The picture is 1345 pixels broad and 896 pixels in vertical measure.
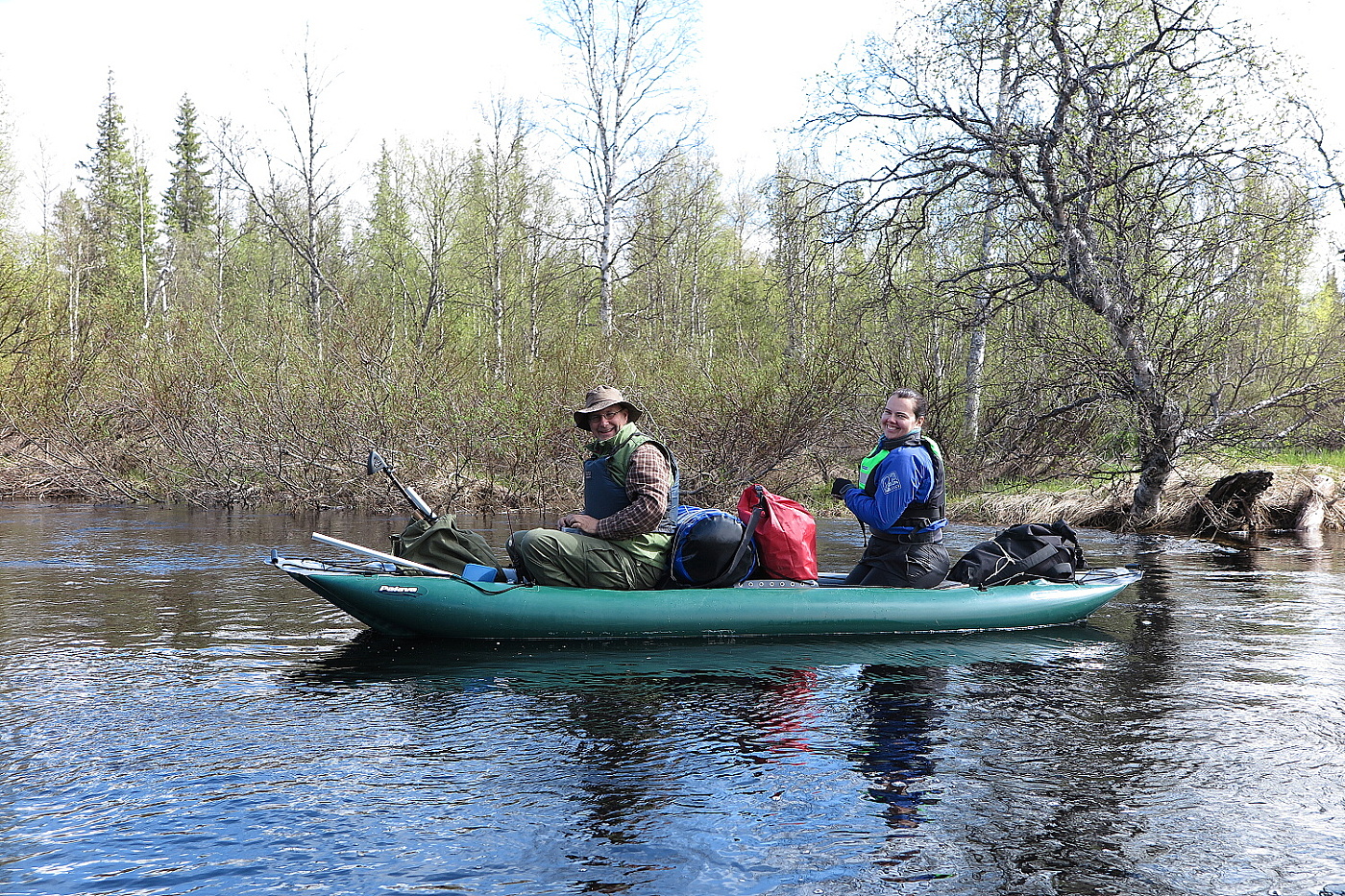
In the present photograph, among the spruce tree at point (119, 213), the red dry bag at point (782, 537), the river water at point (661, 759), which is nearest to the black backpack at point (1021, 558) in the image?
the river water at point (661, 759)

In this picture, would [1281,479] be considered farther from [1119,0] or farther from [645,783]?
[645,783]

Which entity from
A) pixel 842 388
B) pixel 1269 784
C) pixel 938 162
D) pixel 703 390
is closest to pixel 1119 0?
pixel 938 162

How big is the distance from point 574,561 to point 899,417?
2.07 metres

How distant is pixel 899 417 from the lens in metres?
6.43

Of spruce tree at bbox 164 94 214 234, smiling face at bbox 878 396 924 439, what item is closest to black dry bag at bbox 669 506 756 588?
smiling face at bbox 878 396 924 439

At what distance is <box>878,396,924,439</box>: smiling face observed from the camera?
6.44 meters

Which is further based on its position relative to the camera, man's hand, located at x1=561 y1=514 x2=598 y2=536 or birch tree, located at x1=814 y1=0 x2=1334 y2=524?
birch tree, located at x1=814 y1=0 x2=1334 y2=524

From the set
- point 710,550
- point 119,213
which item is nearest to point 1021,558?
point 710,550

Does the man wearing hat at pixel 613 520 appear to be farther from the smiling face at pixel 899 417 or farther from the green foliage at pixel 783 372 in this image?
the green foliage at pixel 783 372

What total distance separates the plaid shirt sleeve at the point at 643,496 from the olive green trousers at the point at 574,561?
0.48ft

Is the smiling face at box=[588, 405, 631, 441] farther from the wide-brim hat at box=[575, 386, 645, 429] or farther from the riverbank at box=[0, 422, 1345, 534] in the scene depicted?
the riverbank at box=[0, 422, 1345, 534]

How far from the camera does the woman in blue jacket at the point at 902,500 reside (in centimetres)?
644

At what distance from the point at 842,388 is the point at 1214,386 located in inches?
161

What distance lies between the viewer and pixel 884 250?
13.1 m
